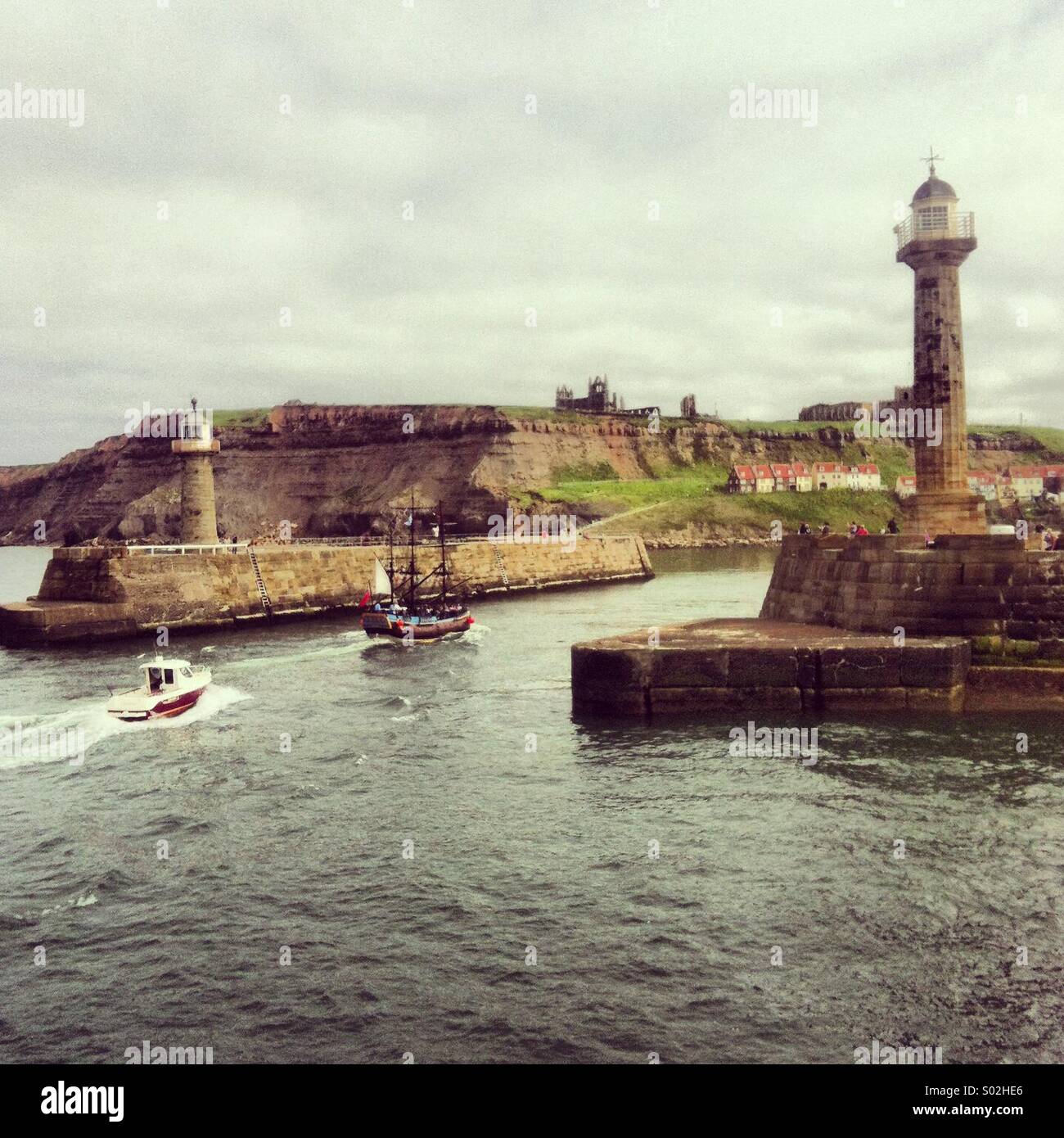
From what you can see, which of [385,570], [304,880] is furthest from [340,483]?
[304,880]

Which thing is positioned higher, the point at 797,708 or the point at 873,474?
the point at 873,474

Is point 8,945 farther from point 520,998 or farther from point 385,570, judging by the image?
point 385,570

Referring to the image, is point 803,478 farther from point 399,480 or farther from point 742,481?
point 399,480

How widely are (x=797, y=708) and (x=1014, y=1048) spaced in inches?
645

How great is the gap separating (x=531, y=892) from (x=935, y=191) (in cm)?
3008

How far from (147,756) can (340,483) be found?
174268mm

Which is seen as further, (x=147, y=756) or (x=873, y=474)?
(x=873, y=474)

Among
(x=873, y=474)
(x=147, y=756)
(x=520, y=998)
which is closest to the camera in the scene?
(x=520, y=998)

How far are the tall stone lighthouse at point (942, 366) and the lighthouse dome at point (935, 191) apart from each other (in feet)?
0.29

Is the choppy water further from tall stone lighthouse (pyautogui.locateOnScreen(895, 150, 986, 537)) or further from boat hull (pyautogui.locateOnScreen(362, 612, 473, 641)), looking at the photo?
boat hull (pyautogui.locateOnScreen(362, 612, 473, 641))
